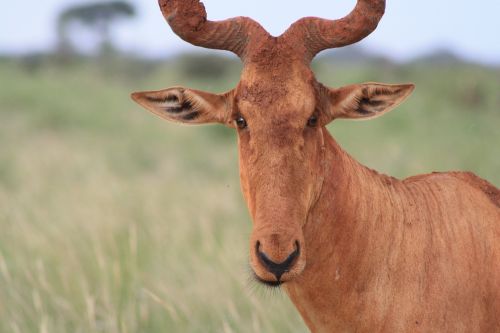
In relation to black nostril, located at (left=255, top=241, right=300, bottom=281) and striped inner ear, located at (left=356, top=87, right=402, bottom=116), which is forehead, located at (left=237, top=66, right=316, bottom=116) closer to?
striped inner ear, located at (left=356, top=87, right=402, bottom=116)

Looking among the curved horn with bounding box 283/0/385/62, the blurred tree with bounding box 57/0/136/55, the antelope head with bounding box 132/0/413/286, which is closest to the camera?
the antelope head with bounding box 132/0/413/286

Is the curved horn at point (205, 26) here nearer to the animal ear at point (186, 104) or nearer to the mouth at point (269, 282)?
the animal ear at point (186, 104)

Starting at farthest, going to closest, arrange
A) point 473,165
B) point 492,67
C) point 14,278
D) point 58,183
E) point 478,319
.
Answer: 1. point 492,67
2. point 58,183
3. point 473,165
4. point 14,278
5. point 478,319

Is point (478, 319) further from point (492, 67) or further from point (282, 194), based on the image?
point (492, 67)

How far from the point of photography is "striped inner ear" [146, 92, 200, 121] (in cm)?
495

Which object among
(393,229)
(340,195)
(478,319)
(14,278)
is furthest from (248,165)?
(14,278)

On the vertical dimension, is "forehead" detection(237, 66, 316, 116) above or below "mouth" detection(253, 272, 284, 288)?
above

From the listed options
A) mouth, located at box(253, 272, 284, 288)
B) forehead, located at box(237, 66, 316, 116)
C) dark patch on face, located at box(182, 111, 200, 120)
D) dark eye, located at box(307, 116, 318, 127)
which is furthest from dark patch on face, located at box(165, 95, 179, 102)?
mouth, located at box(253, 272, 284, 288)

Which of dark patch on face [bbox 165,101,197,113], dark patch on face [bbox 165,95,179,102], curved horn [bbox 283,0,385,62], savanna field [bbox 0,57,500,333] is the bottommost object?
savanna field [bbox 0,57,500,333]

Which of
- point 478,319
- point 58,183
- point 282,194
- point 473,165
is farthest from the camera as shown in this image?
point 58,183

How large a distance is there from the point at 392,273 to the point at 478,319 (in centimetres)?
53

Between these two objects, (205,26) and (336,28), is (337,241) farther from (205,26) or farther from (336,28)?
(205,26)

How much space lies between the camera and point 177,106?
500 centimetres

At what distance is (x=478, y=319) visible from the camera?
464 centimetres
